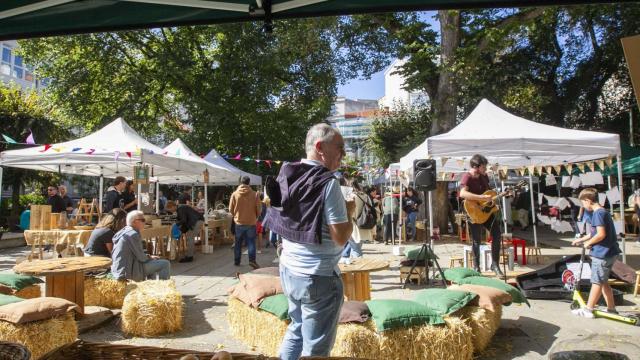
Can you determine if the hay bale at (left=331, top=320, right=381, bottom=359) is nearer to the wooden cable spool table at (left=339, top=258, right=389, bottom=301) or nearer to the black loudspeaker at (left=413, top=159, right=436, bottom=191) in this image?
the wooden cable spool table at (left=339, top=258, right=389, bottom=301)

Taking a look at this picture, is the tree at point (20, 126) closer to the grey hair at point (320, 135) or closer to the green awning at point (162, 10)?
the green awning at point (162, 10)

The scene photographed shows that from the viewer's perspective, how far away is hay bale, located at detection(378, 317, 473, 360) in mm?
3695

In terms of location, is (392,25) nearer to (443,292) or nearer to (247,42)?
(247,42)

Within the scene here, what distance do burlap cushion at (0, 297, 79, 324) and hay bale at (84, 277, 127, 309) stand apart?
1.63 m

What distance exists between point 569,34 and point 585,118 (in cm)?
400

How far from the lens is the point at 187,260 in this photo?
34.5 ft

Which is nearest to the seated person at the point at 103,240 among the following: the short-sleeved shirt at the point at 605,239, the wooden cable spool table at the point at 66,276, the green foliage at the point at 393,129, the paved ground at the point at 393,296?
the wooden cable spool table at the point at 66,276

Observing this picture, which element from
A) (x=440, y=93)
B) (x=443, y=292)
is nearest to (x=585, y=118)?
(x=440, y=93)

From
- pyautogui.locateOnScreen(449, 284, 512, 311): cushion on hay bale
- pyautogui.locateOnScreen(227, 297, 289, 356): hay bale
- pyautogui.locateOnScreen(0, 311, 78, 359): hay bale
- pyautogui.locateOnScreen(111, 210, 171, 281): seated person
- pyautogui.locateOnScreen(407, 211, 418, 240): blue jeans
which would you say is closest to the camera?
pyautogui.locateOnScreen(0, 311, 78, 359): hay bale

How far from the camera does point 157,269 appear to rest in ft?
20.3

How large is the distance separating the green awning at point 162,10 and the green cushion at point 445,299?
2.72m

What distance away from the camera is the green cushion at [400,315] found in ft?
12.1

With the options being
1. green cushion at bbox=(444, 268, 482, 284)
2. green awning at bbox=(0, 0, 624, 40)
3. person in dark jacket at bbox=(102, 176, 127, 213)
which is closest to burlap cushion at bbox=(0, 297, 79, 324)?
green awning at bbox=(0, 0, 624, 40)

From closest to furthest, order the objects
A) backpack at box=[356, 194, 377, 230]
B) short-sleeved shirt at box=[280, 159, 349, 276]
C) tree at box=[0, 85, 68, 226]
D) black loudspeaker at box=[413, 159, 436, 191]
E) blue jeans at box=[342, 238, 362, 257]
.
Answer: short-sleeved shirt at box=[280, 159, 349, 276]
black loudspeaker at box=[413, 159, 436, 191]
blue jeans at box=[342, 238, 362, 257]
backpack at box=[356, 194, 377, 230]
tree at box=[0, 85, 68, 226]
